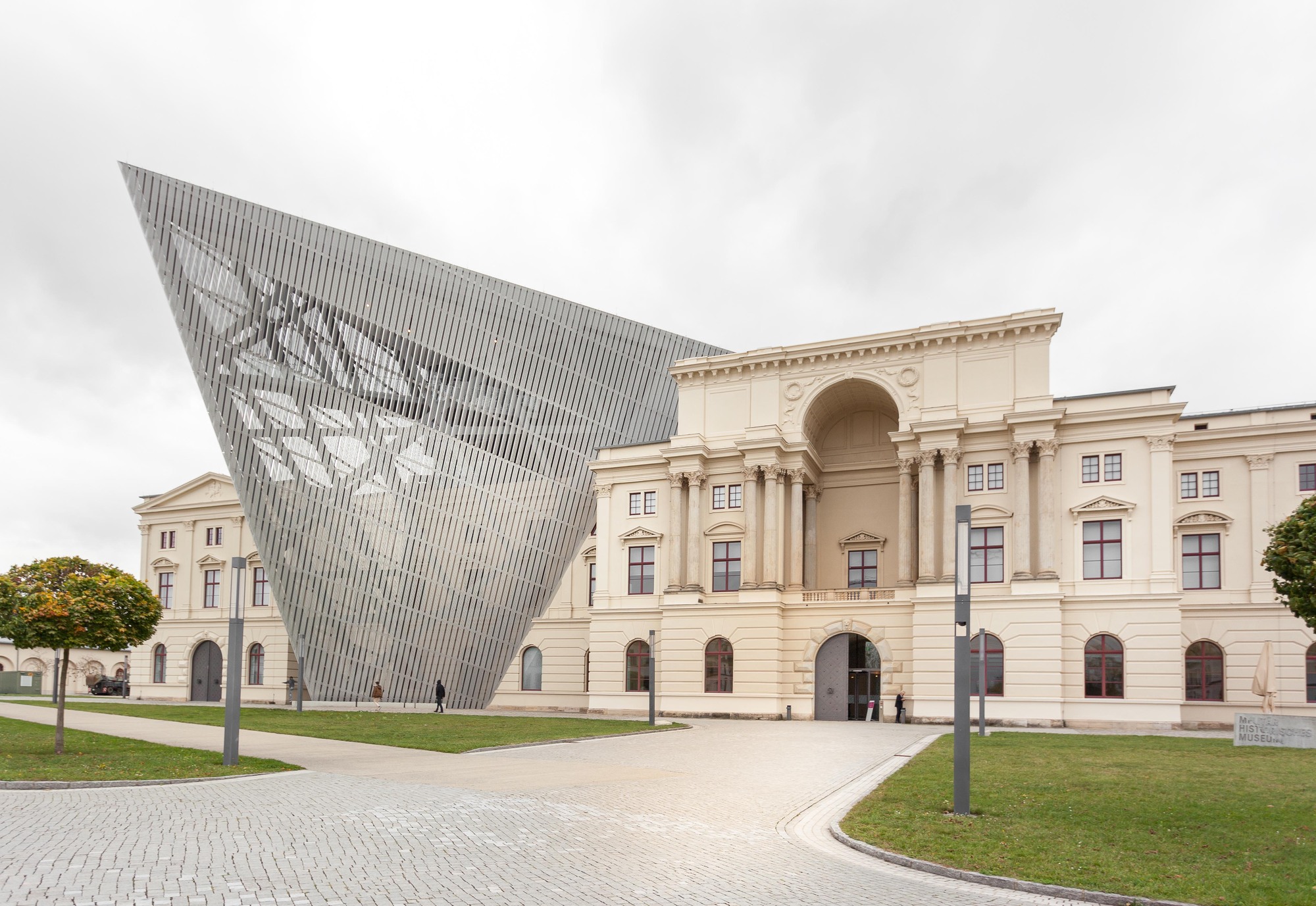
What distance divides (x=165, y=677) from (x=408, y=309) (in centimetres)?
3271

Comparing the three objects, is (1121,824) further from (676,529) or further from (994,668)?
(676,529)

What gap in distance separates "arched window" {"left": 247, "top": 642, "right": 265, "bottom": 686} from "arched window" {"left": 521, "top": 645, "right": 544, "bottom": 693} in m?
18.5

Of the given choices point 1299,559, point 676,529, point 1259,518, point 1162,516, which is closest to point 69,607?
point 1299,559

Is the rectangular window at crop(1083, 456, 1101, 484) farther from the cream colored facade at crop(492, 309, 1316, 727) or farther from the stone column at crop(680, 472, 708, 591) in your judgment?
the stone column at crop(680, 472, 708, 591)

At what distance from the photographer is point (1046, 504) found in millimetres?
42469

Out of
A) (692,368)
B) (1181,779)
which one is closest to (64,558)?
(1181,779)

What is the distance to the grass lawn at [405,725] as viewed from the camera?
27.6m

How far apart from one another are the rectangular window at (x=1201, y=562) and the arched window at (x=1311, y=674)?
13.6 feet

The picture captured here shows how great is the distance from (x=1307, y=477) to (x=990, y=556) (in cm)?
1353

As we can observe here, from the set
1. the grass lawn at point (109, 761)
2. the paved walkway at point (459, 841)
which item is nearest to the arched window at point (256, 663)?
the grass lawn at point (109, 761)

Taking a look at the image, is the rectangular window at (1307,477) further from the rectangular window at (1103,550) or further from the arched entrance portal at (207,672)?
the arched entrance portal at (207,672)

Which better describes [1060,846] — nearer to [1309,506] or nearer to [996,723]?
[1309,506]

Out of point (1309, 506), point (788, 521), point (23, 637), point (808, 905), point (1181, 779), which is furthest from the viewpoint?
point (788, 521)

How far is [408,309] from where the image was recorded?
50.8 metres
